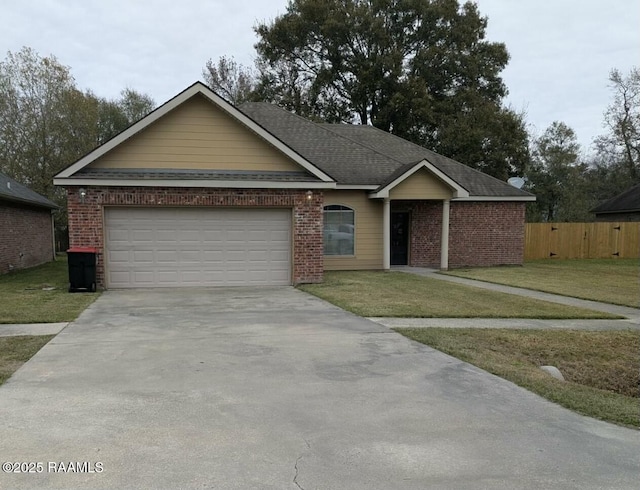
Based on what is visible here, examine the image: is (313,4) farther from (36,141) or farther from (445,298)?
(445,298)

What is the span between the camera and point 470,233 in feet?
60.8

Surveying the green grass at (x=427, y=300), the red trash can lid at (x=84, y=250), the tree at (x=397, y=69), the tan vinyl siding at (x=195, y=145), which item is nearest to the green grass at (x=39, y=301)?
the red trash can lid at (x=84, y=250)

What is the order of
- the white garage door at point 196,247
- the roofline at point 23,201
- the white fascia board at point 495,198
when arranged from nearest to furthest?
the white garage door at point 196,247 → the roofline at point 23,201 → the white fascia board at point 495,198

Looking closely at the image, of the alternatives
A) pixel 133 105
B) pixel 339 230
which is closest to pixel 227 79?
pixel 133 105

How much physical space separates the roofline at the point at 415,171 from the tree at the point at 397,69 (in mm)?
14325

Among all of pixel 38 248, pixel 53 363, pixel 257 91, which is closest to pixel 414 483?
pixel 53 363

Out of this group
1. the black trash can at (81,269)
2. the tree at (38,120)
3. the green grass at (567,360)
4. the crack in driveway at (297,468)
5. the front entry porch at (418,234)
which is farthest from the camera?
the tree at (38,120)

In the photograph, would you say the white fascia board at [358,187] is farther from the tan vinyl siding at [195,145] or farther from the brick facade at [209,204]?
the tan vinyl siding at [195,145]

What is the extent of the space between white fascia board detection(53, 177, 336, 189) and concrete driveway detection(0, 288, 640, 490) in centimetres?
579

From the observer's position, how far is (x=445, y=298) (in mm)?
10672

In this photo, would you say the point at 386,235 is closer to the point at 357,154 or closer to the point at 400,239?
the point at 400,239

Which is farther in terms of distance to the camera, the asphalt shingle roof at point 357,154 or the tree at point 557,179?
the tree at point 557,179

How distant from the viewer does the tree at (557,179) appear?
120 feet

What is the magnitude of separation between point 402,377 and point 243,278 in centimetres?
818
